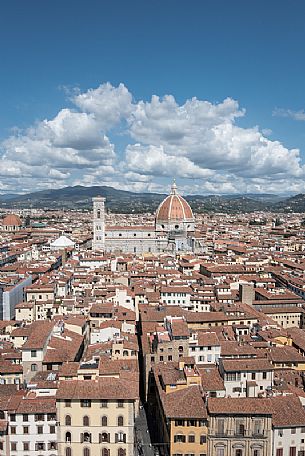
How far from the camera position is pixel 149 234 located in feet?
335

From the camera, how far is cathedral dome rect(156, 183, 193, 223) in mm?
107250

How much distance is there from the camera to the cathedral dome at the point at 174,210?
107m

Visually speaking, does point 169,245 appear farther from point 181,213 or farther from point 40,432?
point 40,432

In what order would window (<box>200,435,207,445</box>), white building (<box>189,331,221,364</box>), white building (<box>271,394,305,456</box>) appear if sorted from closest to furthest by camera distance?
white building (<box>271,394,305,456</box>) < window (<box>200,435,207,445</box>) < white building (<box>189,331,221,364</box>)

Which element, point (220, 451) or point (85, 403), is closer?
point (85, 403)

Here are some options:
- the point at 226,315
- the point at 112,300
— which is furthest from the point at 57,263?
the point at 226,315

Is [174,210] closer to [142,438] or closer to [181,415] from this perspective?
[142,438]

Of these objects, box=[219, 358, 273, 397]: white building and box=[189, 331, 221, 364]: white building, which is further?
box=[189, 331, 221, 364]: white building

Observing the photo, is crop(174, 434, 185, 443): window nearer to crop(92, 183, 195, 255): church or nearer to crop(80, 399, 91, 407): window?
crop(80, 399, 91, 407): window

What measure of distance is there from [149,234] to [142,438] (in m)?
78.1

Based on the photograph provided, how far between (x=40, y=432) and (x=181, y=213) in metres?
88.9

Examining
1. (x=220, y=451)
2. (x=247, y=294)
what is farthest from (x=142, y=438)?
(x=247, y=294)

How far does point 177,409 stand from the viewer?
21.6 metres

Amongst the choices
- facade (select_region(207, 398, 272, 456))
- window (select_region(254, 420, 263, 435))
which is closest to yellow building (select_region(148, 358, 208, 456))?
facade (select_region(207, 398, 272, 456))
